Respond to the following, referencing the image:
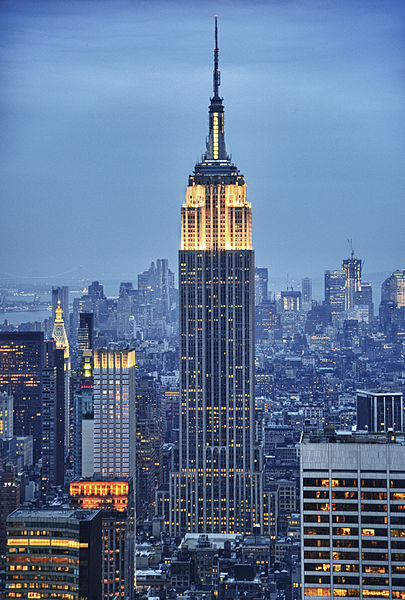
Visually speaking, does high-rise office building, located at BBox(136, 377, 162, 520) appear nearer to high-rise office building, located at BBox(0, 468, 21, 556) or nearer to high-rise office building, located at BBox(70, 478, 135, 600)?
high-rise office building, located at BBox(0, 468, 21, 556)

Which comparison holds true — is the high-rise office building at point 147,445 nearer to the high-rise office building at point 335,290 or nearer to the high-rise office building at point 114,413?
the high-rise office building at point 114,413

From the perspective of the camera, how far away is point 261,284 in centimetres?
1983

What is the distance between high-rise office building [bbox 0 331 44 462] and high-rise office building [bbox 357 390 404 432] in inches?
205

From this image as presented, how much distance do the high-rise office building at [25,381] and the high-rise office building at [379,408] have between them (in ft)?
17.1

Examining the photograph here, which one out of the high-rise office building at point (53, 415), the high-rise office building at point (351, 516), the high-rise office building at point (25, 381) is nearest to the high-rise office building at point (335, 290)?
the high-rise office building at point (25, 381)

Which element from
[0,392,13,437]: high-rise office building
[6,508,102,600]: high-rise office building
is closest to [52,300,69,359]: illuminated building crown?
[0,392,13,437]: high-rise office building

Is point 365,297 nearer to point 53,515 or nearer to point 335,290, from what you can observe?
point 335,290

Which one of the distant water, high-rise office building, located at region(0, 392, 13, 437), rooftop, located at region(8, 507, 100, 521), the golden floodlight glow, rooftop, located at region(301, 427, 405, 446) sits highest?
the golden floodlight glow

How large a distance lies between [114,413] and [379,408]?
399 centimetres

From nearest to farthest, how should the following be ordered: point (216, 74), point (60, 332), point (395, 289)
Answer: point (216, 74), point (395, 289), point (60, 332)

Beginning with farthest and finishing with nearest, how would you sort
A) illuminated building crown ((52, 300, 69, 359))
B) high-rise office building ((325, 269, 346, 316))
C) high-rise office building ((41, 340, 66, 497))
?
high-rise office building ((325, 269, 346, 316)), high-rise office building ((41, 340, 66, 497)), illuminated building crown ((52, 300, 69, 359))

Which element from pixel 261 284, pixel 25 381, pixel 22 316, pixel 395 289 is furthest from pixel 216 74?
pixel 25 381

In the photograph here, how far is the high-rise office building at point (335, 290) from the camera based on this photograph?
18016 mm

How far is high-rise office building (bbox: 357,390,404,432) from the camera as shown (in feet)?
54.2
